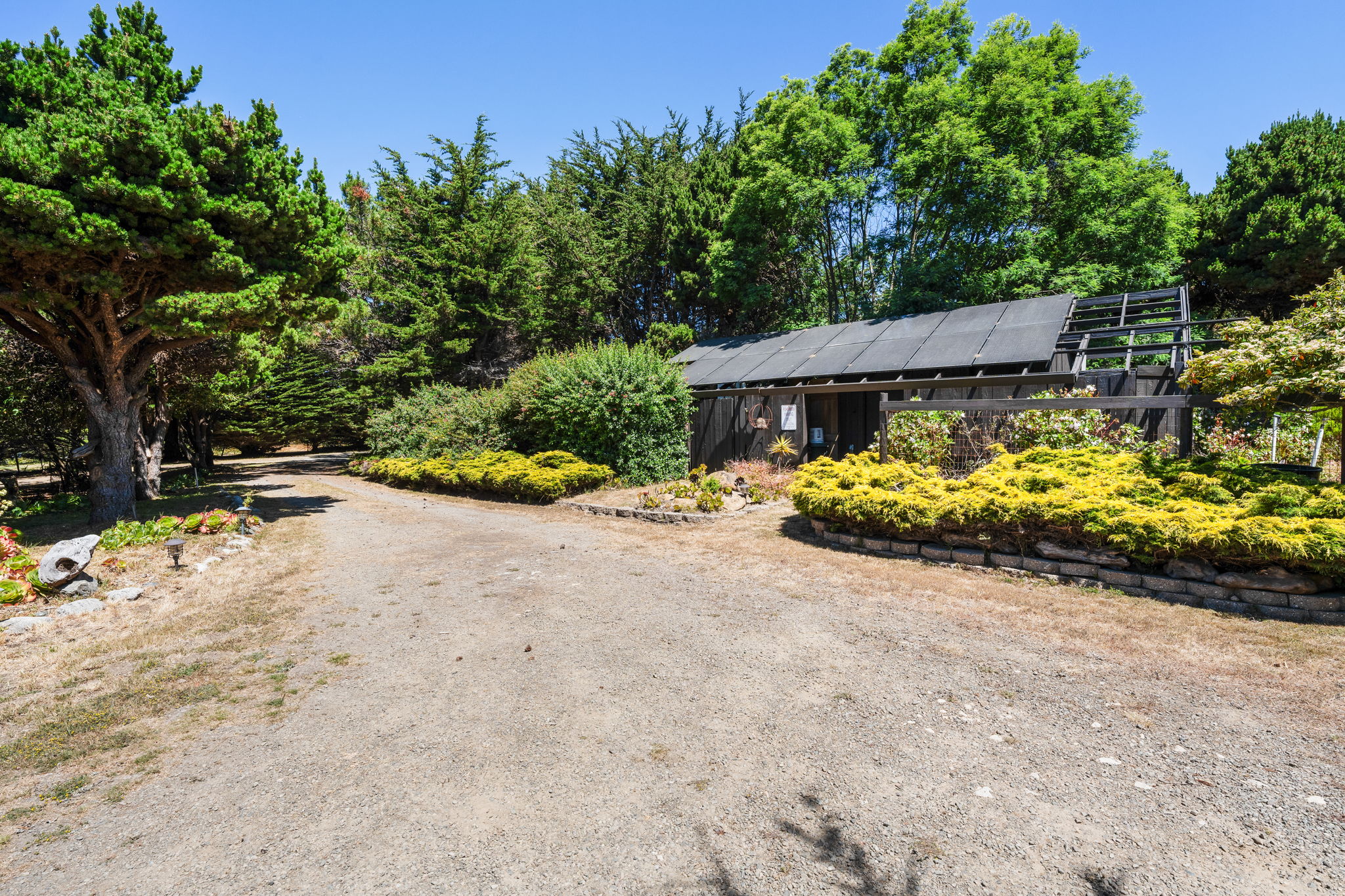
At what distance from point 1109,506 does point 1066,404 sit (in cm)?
236

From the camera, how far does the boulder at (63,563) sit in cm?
577

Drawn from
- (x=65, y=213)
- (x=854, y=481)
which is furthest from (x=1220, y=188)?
(x=65, y=213)

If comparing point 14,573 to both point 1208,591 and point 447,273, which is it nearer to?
point 1208,591

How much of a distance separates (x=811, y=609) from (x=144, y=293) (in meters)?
11.6

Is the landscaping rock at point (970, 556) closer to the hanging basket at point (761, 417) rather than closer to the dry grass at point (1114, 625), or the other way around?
the dry grass at point (1114, 625)

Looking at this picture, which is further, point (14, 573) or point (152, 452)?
point (152, 452)

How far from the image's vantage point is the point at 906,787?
2.79 m

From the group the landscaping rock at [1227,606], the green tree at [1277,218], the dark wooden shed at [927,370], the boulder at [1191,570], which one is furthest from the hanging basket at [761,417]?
the green tree at [1277,218]

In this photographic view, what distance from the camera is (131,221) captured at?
27.0ft

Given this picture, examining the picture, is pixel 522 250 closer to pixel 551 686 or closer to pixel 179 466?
pixel 179 466

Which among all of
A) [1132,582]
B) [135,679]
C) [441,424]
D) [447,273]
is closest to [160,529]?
[135,679]

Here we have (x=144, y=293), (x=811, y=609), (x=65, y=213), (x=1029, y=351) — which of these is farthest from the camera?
(x=1029, y=351)

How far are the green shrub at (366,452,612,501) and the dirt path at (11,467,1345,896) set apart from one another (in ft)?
23.3

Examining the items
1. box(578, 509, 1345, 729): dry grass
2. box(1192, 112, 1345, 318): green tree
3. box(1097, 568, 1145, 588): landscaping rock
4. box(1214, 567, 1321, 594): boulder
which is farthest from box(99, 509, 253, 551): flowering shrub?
box(1192, 112, 1345, 318): green tree
